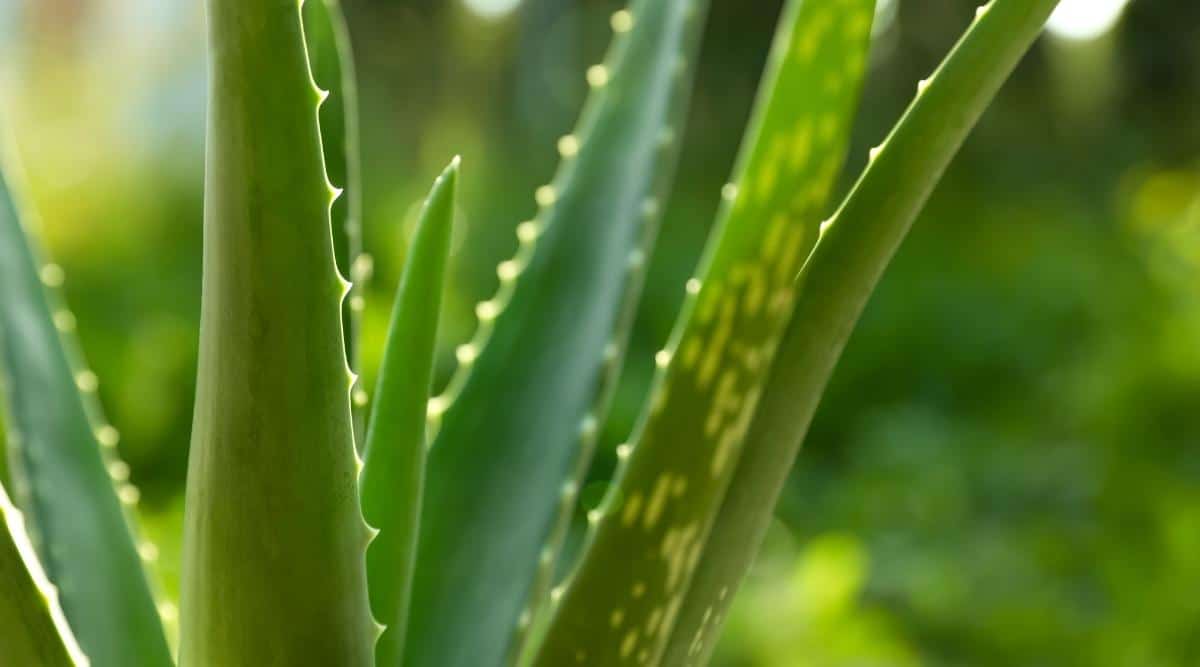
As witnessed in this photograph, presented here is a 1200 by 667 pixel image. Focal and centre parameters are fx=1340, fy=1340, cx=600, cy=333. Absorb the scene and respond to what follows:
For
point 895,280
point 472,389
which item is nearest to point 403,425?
point 472,389

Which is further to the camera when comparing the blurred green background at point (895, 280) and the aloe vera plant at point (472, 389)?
the blurred green background at point (895, 280)

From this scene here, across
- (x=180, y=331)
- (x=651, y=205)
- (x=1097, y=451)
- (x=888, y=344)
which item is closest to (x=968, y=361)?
(x=888, y=344)

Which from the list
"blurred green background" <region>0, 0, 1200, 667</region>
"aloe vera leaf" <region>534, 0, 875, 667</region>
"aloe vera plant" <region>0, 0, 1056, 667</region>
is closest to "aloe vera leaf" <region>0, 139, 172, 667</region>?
"aloe vera plant" <region>0, 0, 1056, 667</region>

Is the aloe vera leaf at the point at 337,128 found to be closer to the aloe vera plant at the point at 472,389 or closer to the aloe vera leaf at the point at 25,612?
the aloe vera plant at the point at 472,389

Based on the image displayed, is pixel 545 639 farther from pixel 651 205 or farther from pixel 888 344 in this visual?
pixel 888 344

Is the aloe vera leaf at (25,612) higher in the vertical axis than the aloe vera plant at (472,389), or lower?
lower

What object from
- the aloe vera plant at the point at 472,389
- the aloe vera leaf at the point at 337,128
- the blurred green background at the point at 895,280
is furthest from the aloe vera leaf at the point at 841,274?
the blurred green background at the point at 895,280

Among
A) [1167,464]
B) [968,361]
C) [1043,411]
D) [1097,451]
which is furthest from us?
[968,361]

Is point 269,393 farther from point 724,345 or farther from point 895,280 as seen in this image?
point 895,280
